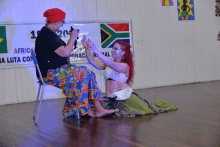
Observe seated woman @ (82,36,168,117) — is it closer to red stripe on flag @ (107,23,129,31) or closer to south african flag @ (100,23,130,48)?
south african flag @ (100,23,130,48)

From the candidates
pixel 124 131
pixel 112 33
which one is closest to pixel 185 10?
pixel 112 33

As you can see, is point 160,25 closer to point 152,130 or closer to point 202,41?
point 202,41

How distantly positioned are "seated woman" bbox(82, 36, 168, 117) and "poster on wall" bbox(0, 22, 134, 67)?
2340 millimetres

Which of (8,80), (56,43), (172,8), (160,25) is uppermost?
(172,8)

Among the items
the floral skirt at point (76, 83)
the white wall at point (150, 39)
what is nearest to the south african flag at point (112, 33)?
the white wall at point (150, 39)

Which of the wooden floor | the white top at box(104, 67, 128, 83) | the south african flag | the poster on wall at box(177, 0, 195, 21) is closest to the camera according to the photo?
the wooden floor

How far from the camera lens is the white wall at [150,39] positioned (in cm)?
511

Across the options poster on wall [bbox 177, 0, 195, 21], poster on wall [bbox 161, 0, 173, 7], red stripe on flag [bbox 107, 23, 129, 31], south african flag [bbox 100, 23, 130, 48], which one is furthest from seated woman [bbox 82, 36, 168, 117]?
poster on wall [bbox 177, 0, 195, 21]

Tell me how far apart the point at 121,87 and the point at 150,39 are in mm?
3374

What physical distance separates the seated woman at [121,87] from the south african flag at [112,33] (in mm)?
2547

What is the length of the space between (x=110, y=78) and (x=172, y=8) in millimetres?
3959

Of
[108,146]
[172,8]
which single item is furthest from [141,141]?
[172,8]

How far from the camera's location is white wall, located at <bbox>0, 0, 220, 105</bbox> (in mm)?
5105

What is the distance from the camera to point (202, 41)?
6.71 meters
